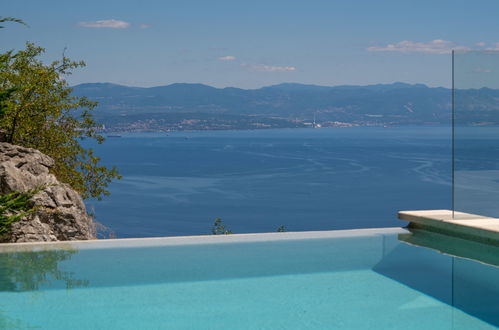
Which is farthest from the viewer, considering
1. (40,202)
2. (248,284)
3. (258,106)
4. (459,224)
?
(258,106)

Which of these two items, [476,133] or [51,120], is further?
[51,120]

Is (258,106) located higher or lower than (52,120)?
higher

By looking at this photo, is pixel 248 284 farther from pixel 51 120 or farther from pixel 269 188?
pixel 269 188

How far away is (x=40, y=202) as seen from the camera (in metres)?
5.96

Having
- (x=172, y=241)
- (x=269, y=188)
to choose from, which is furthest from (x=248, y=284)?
(x=269, y=188)

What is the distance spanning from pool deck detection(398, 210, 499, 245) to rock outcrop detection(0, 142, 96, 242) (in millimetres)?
3147

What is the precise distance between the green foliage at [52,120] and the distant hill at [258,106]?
90.5 metres

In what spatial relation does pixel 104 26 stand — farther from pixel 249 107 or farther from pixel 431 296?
pixel 431 296

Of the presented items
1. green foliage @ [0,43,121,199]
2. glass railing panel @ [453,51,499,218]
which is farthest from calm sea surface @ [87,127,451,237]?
glass railing panel @ [453,51,499,218]

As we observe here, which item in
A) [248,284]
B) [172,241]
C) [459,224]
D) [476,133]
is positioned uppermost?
[476,133]

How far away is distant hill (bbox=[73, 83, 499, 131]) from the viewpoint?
106 m

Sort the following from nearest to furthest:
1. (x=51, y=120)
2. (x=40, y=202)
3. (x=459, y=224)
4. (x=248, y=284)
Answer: (x=248, y=284), (x=459, y=224), (x=40, y=202), (x=51, y=120)

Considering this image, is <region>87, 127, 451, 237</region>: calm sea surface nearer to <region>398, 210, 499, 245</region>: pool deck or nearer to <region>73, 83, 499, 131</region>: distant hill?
<region>73, 83, 499, 131</region>: distant hill

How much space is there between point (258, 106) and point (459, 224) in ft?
404
